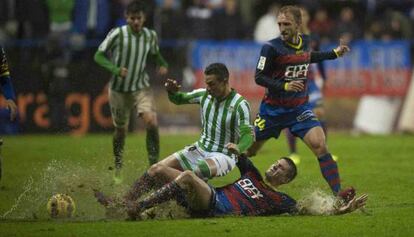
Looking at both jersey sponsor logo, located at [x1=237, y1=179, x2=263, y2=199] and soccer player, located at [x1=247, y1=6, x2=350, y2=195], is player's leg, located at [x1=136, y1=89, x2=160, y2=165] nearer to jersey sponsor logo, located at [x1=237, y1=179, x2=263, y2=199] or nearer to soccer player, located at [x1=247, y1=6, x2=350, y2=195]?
soccer player, located at [x1=247, y1=6, x2=350, y2=195]

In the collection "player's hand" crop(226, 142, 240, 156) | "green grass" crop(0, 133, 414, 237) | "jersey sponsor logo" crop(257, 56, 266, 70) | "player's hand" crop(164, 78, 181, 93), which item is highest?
"jersey sponsor logo" crop(257, 56, 266, 70)

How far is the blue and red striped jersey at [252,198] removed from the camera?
33.7 ft

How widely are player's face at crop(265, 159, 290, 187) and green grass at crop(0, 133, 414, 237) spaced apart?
0.39m

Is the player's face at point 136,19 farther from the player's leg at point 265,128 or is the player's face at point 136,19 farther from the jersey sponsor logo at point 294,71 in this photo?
the jersey sponsor logo at point 294,71

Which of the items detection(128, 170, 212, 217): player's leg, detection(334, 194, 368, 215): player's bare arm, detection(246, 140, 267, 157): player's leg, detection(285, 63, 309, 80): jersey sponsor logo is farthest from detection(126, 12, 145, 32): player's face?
detection(334, 194, 368, 215): player's bare arm

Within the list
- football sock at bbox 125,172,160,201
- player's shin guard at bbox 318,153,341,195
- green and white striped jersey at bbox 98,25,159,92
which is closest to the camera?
football sock at bbox 125,172,160,201

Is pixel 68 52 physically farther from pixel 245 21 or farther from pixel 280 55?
pixel 280 55

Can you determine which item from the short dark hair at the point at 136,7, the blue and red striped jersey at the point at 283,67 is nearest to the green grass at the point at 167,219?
the blue and red striped jersey at the point at 283,67

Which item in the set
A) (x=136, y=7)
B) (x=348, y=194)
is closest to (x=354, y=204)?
(x=348, y=194)

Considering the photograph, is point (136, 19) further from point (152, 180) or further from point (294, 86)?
point (152, 180)

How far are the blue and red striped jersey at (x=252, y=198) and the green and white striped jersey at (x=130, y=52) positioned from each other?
4.21 meters

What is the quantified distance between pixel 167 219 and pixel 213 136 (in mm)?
1132

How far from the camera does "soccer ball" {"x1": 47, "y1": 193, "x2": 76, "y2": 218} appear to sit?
10.4 metres

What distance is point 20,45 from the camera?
22.0 m
